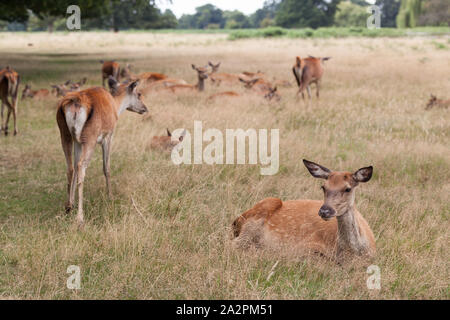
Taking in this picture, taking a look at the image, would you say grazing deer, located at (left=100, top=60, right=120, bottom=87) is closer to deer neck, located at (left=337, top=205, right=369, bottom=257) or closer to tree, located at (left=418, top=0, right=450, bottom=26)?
deer neck, located at (left=337, top=205, right=369, bottom=257)

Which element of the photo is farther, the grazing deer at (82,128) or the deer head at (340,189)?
the grazing deer at (82,128)

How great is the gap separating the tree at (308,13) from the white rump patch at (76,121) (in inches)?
2864

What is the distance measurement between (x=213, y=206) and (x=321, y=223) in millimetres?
1523

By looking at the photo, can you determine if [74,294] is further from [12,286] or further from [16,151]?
[16,151]

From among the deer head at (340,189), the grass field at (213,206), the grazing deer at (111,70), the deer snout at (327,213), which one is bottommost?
the grass field at (213,206)

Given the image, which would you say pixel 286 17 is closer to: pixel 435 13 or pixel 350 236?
pixel 435 13

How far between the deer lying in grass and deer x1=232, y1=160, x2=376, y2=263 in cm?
741

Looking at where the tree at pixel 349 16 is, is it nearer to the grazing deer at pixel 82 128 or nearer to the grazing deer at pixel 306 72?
the grazing deer at pixel 306 72

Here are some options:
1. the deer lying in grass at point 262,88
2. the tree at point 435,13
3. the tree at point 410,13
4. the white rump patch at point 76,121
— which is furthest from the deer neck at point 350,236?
the tree at point 410,13

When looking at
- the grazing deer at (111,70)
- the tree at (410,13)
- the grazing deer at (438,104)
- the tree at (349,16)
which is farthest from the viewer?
the tree at (349,16)

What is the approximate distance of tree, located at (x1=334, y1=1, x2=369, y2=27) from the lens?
7446 cm

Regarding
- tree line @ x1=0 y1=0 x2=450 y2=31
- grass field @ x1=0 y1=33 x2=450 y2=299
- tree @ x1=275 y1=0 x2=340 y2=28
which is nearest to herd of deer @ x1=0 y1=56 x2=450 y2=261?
grass field @ x1=0 y1=33 x2=450 y2=299

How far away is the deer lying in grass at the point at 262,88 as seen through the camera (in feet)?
39.2
